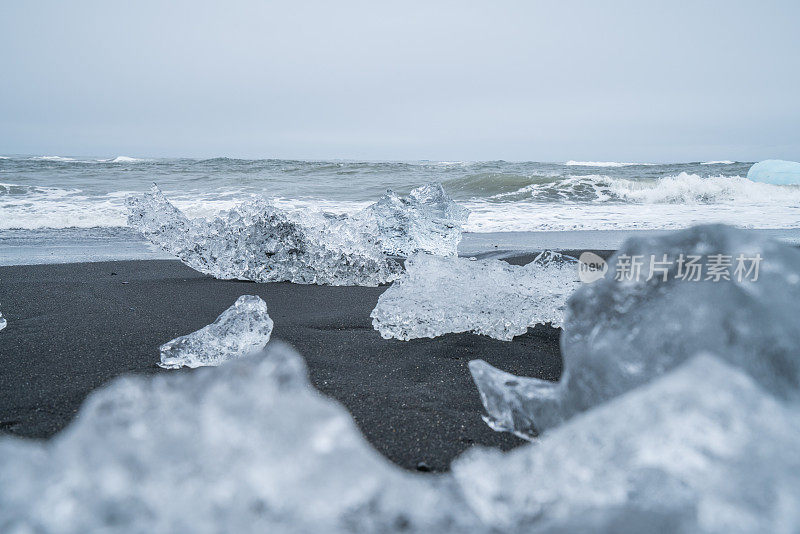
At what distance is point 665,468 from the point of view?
607mm

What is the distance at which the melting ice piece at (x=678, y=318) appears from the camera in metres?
0.76

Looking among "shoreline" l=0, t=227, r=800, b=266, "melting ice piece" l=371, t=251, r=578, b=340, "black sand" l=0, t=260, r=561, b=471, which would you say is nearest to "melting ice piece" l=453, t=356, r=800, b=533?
"black sand" l=0, t=260, r=561, b=471

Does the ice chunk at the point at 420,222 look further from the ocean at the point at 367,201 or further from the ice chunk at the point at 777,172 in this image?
the ice chunk at the point at 777,172

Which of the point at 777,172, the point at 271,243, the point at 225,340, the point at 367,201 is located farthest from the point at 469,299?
the point at 777,172

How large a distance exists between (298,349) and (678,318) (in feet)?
5.19

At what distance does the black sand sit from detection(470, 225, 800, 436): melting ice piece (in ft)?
1.68

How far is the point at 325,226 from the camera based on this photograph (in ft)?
12.4

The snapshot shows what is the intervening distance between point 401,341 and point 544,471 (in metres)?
1.63

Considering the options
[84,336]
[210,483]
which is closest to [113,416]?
[210,483]

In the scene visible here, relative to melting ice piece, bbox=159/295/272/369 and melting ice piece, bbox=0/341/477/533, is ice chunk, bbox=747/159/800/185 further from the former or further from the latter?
melting ice piece, bbox=0/341/477/533

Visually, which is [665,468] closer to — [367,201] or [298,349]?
[298,349]

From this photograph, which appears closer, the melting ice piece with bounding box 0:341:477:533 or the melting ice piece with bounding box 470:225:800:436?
the melting ice piece with bounding box 0:341:477:533

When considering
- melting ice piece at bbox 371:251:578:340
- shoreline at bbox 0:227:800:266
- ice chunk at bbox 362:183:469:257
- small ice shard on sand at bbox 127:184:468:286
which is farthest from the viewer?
shoreline at bbox 0:227:800:266

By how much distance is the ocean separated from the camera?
21.8 feet
